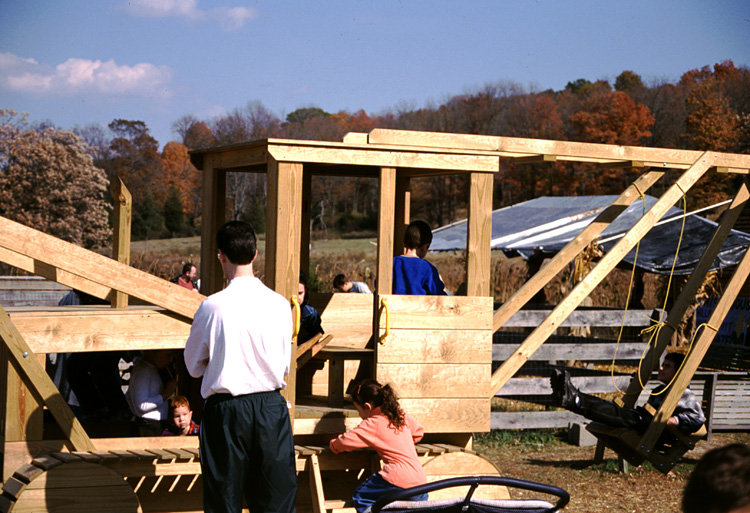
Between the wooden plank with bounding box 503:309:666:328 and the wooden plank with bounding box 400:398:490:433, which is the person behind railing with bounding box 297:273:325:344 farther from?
the wooden plank with bounding box 503:309:666:328

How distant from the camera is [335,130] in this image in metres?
70.8

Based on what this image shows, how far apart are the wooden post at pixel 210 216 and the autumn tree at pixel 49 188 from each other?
26.7 meters

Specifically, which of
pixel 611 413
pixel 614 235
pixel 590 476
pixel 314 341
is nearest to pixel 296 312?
pixel 314 341

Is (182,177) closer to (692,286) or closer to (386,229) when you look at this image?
(692,286)

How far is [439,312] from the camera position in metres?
6.05

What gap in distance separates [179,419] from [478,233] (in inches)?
101

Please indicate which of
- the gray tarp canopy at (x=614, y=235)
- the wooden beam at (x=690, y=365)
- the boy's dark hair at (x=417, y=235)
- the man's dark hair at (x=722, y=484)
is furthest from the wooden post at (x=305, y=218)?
the gray tarp canopy at (x=614, y=235)

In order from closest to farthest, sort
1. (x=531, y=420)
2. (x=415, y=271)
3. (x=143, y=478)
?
1. (x=143, y=478)
2. (x=415, y=271)
3. (x=531, y=420)

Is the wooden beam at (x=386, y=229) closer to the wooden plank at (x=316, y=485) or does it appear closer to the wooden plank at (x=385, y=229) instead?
the wooden plank at (x=385, y=229)

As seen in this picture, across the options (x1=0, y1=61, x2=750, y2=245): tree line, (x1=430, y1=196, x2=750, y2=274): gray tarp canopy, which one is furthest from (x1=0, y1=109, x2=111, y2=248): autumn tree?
(x1=430, y1=196, x2=750, y2=274): gray tarp canopy

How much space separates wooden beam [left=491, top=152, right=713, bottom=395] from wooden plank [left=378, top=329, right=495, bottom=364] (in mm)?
392

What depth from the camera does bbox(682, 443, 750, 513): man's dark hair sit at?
170cm


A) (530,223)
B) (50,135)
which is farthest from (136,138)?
(530,223)

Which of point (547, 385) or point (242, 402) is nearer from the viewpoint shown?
point (242, 402)
